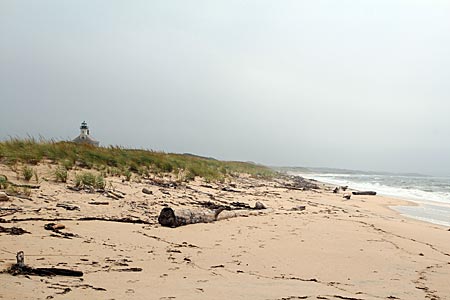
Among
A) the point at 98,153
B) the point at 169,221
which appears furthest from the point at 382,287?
the point at 98,153

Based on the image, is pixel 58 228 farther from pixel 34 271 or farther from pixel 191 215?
pixel 191 215

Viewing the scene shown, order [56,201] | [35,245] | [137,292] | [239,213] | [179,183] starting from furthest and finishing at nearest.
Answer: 1. [179,183]
2. [239,213]
3. [56,201]
4. [35,245]
5. [137,292]

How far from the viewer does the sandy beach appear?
11.2ft

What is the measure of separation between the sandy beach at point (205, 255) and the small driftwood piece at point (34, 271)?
0.08 metres

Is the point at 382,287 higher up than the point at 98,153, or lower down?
lower down

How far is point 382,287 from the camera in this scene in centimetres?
388

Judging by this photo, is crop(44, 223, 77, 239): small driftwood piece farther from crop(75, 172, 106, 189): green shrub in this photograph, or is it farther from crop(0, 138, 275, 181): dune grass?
crop(0, 138, 275, 181): dune grass

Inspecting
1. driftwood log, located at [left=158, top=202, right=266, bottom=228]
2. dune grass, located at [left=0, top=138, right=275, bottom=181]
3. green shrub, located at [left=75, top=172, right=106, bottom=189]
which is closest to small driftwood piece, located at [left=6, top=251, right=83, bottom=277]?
driftwood log, located at [left=158, top=202, right=266, bottom=228]

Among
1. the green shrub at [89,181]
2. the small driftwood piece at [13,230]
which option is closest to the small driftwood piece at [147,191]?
the green shrub at [89,181]

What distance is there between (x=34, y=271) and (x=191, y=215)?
11.7ft

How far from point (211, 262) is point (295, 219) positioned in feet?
13.0

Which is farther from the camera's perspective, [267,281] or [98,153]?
[98,153]

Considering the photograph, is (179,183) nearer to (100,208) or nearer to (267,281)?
(100,208)

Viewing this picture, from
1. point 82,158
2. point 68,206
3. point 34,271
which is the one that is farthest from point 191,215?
point 82,158
